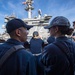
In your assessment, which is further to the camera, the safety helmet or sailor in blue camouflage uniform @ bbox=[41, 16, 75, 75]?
the safety helmet

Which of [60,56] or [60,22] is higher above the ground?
[60,22]

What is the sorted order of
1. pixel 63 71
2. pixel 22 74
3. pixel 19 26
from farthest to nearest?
pixel 63 71, pixel 19 26, pixel 22 74

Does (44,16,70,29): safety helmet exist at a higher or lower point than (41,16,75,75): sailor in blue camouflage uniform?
higher

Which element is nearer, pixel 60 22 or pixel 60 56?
pixel 60 56

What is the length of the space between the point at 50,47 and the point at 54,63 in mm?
249

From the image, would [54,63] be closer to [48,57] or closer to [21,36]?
[48,57]

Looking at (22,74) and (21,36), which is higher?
(21,36)

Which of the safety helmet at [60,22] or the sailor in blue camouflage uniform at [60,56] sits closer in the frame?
the sailor in blue camouflage uniform at [60,56]

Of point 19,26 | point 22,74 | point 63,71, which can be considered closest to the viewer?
point 22,74

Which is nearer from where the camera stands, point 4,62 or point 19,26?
point 4,62

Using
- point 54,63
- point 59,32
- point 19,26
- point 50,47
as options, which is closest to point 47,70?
point 54,63

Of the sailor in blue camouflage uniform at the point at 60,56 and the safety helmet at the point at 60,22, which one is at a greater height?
the safety helmet at the point at 60,22

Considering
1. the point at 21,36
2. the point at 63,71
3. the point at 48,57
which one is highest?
the point at 21,36

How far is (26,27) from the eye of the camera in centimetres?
294
